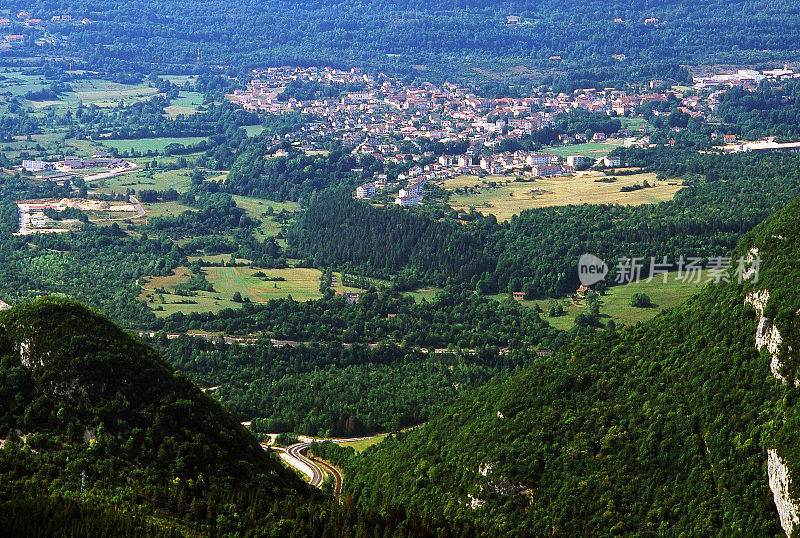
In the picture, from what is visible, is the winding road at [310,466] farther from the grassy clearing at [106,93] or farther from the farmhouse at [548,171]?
the grassy clearing at [106,93]

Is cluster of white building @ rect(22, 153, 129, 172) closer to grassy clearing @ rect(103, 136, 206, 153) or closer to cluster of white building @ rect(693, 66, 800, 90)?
grassy clearing @ rect(103, 136, 206, 153)

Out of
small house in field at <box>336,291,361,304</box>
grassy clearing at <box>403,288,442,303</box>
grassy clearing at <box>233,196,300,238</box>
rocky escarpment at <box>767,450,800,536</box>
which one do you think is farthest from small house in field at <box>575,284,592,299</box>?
rocky escarpment at <box>767,450,800,536</box>

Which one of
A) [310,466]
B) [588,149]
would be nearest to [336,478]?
[310,466]

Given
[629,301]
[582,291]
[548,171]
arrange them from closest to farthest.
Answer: [629,301] → [582,291] → [548,171]

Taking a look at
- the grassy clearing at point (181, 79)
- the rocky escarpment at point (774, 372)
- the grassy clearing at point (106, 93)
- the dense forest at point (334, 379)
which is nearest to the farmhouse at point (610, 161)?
the dense forest at point (334, 379)

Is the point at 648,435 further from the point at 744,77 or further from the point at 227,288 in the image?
the point at 744,77

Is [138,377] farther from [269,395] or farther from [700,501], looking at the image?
[269,395]
